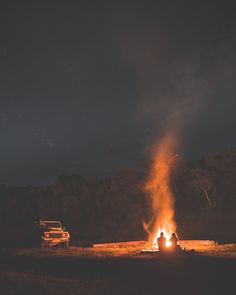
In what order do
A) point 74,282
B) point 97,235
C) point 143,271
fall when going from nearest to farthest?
1. point 74,282
2. point 143,271
3. point 97,235

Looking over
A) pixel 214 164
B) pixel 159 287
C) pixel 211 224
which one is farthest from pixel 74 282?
pixel 214 164

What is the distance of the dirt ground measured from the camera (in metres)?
12.5

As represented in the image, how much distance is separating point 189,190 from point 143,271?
121 feet

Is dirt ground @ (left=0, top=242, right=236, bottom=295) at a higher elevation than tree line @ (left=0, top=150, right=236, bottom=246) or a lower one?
lower

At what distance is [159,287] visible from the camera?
12.8 meters

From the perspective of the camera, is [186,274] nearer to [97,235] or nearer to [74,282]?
[74,282]

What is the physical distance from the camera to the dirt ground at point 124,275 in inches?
491

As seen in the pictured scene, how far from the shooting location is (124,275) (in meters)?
15.5

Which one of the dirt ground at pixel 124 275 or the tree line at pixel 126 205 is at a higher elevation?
the tree line at pixel 126 205

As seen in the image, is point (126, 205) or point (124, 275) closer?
point (124, 275)

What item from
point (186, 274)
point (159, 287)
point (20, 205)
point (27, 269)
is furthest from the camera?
point (20, 205)

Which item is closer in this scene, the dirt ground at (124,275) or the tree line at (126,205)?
the dirt ground at (124,275)

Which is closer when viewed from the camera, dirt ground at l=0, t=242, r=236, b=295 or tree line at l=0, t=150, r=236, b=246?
dirt ground at l=0, t=242, r=236, b=295

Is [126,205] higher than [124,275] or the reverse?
higher
